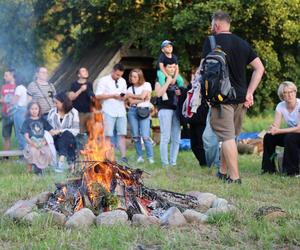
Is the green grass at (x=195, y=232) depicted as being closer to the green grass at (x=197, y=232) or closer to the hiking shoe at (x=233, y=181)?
the green grass at (x=197, y=232)

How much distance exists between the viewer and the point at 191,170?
32.9ft

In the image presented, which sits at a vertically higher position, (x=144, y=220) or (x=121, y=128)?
(x=121, y=128)

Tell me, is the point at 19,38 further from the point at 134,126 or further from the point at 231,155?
the point at 231,155

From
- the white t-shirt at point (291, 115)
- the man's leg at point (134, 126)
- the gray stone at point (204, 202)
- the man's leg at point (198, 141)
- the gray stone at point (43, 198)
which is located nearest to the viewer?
the gray stone at point (204, 202)

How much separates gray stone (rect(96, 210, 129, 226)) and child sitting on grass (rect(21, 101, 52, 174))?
4448mm

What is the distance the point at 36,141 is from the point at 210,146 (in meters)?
3.00

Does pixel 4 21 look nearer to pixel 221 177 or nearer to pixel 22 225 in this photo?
pixel 221 177

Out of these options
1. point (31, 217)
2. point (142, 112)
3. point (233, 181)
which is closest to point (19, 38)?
point (142, 112)

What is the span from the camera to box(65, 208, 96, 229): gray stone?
573cm

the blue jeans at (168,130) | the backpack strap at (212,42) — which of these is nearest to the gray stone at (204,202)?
the backpack strap at (212,42)

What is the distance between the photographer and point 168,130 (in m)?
10.4

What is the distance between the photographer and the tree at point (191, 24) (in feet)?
53.2

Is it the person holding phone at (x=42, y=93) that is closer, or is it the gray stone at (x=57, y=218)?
the gray stone at (x=57, y=218)

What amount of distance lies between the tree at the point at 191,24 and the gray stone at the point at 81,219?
35.2ft
